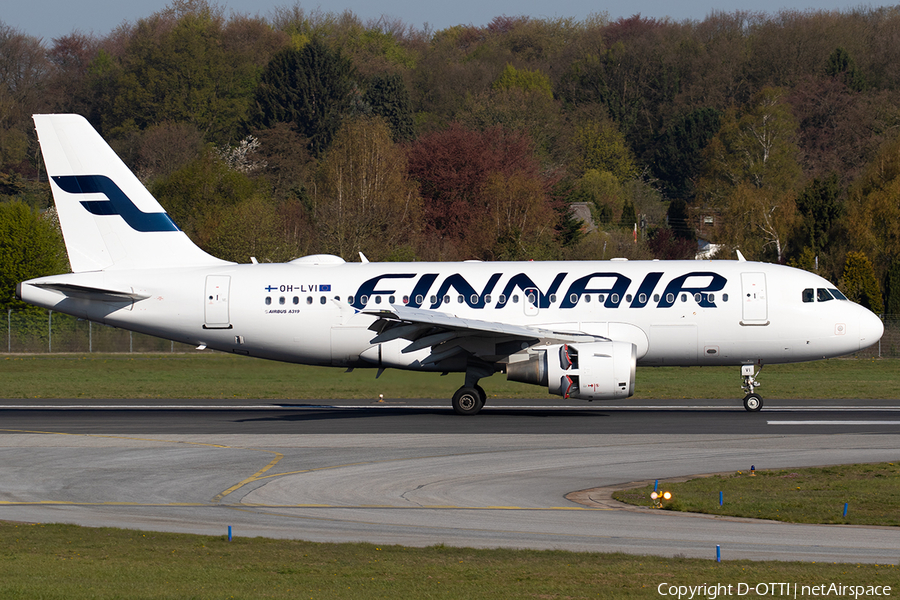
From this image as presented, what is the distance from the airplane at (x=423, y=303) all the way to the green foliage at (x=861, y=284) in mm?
35308

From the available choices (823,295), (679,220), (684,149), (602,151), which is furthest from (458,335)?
(684,149)

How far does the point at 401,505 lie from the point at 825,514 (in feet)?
21.4

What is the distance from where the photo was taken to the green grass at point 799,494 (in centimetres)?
1597

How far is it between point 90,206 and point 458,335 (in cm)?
1227

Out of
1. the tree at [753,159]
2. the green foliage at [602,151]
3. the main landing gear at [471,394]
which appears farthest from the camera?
the green foliage at [602,151]

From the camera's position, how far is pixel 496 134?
322ft

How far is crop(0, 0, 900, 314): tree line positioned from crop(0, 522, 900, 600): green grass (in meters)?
53.6

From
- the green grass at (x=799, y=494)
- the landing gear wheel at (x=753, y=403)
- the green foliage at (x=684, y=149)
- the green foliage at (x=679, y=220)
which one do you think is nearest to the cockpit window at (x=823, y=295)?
the landing gear wheel at (x=753, y=403)

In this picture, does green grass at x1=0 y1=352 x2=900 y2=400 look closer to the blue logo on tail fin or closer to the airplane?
the airplane

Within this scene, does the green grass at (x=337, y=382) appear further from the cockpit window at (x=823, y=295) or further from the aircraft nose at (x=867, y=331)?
the cockpit window at (x=823, y=295)

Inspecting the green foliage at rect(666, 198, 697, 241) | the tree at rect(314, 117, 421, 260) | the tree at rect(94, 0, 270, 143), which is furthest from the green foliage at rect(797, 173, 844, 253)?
the tree at rect(94, 0, 270, 143)

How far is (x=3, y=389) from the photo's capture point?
136 ft

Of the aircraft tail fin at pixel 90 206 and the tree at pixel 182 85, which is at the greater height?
the tree at pixel 182 85

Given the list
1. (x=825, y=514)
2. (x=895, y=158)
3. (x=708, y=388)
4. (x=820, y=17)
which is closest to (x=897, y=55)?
(x=820, y=17)
